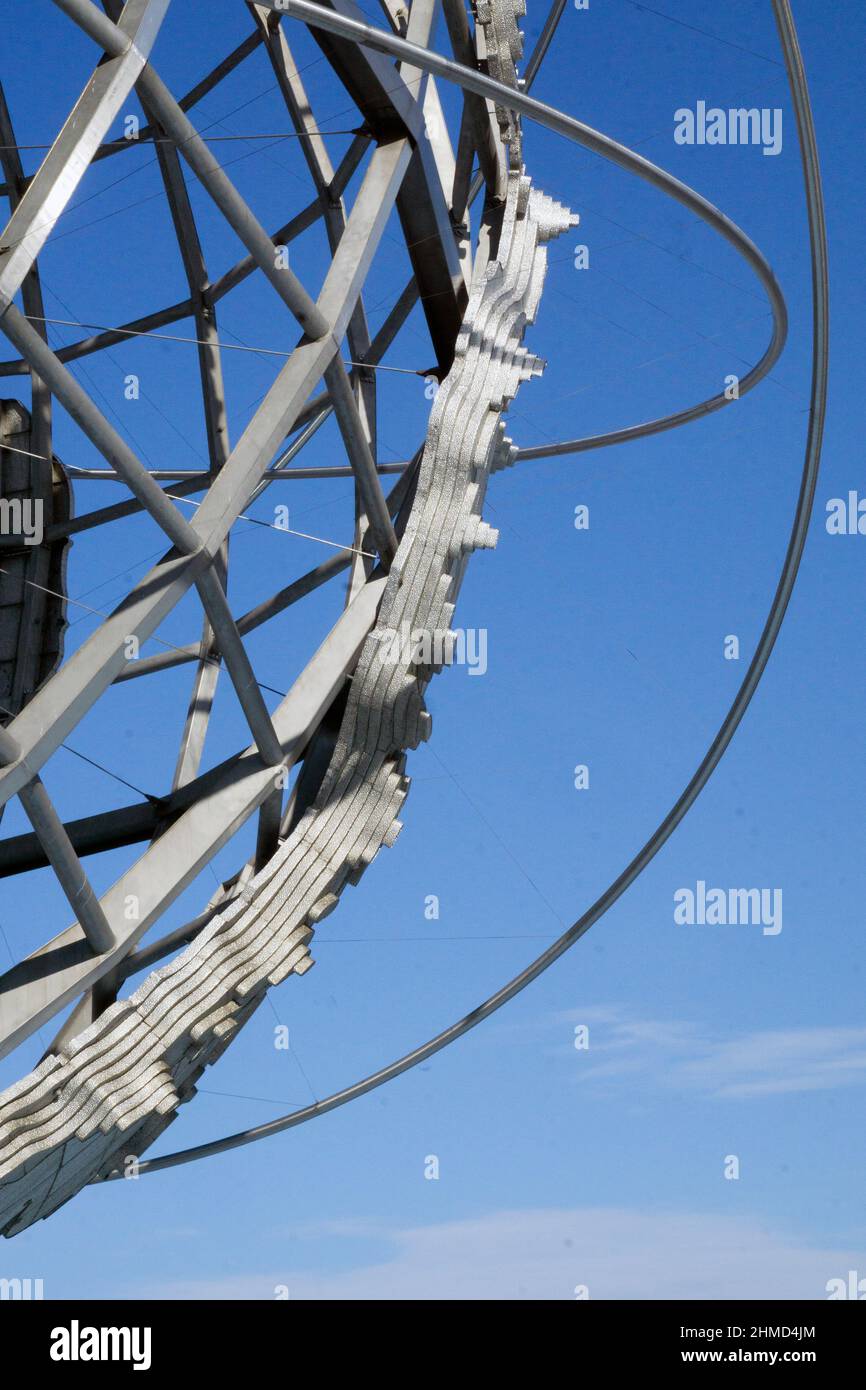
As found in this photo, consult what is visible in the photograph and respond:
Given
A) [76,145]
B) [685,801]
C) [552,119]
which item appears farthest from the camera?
[685,801]

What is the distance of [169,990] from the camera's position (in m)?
18.1

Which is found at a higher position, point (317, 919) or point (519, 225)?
point (519, 225)

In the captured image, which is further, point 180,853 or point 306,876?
point 306,876

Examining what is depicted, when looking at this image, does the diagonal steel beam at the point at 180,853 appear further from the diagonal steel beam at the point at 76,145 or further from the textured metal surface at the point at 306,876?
the diagonal steel beam at the point at 76,145

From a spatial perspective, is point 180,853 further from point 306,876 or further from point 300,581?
point 300,581

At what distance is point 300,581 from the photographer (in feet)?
75.8

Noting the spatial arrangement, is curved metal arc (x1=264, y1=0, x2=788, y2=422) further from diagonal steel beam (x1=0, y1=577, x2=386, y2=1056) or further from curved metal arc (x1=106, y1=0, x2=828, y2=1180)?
diagonal steel beam (x1=0, y1=577, x2=386, y2=1056)

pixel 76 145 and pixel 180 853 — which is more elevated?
pixel 76 145

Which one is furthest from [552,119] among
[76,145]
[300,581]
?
[300,581]

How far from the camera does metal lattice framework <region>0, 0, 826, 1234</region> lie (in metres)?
16.2

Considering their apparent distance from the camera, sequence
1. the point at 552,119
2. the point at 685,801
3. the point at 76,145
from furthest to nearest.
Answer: the point at 685,801, the point at 552,119, the point at 76,145

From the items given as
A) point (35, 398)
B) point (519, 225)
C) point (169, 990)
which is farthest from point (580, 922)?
point (35, 398)
